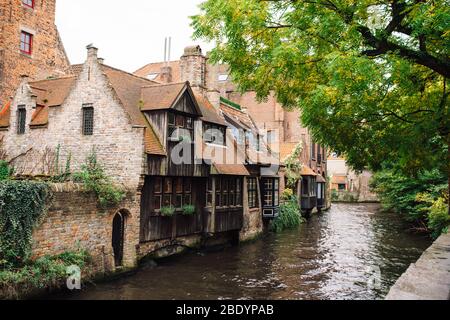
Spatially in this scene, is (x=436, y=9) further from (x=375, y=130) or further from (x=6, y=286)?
(x=6, y=286)

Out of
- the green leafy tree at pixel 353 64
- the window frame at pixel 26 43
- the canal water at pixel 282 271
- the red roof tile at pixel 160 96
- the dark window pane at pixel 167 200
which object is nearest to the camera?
the green leafy tree at pixel 353 64

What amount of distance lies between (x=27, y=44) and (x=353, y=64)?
87.4 ft

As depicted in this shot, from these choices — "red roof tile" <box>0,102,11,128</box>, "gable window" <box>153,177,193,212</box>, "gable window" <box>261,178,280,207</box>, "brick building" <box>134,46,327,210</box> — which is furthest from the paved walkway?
"red roof tile" <box>0,102,11,128</box>

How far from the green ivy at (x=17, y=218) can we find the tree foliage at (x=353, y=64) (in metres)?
7.14

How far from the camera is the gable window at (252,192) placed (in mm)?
23672

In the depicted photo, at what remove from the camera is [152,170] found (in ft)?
51.4

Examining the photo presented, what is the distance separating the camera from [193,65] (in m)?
22.2

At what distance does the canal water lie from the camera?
42.5 ft

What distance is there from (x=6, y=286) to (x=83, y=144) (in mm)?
7627

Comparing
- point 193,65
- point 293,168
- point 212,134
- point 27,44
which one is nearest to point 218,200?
point 212,134

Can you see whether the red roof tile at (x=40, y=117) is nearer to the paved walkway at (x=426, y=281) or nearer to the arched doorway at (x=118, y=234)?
the arched doorway at (x=118, y=234)

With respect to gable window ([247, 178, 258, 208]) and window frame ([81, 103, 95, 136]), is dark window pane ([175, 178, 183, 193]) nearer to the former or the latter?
window frame ([81, 103, 95, 136])

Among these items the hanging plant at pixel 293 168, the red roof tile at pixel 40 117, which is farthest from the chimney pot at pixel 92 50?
the hanging plant at pixel 293 168
